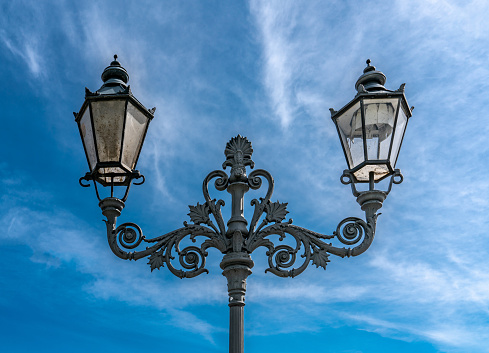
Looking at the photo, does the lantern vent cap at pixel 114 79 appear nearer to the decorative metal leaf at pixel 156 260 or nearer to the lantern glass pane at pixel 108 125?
the lantern glass pane at pixel 108 125

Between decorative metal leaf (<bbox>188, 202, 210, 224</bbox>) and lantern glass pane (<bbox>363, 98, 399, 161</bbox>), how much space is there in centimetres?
153

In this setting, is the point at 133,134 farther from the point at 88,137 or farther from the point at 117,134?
the point at 88,137

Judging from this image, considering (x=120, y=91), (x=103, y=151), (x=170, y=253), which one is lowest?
(x=170, y=253)

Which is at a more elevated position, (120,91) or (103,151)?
(120,91)

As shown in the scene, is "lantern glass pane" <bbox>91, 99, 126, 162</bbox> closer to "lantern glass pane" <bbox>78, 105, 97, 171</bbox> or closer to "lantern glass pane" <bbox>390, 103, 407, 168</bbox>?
"lantern glass pane" <bbox>78, 105, 97, 171</bbox>

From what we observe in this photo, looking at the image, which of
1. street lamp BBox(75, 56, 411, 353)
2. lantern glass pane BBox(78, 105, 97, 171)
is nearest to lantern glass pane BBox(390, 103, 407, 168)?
street lamp BBox(75, 56, 411, 353)

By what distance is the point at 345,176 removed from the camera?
203 inches

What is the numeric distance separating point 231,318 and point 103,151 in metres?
1.84

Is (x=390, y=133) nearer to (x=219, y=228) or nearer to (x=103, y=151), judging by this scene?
(x=219, y=228)

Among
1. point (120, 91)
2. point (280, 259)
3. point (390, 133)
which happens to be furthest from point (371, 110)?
point (120, 91)

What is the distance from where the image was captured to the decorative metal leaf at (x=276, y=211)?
16.8ft

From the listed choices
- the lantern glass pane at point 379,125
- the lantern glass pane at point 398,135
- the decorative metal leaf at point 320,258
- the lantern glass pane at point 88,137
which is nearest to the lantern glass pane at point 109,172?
the lantern glass pane at point 88,137

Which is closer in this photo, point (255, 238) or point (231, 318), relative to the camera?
point (231, 318)

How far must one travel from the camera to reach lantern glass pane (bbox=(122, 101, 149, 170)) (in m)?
5.07
